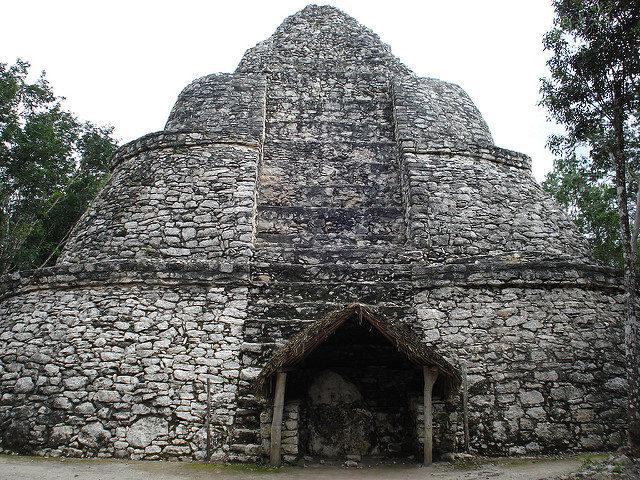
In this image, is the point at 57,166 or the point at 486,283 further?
the point at 57,166

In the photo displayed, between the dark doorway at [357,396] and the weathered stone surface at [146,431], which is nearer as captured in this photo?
the weathered stone surface at [146,431]

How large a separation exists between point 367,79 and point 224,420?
8888 millimetres

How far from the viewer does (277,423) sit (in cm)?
550

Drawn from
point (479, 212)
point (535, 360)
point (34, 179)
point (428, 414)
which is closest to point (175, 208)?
point (428, 414)

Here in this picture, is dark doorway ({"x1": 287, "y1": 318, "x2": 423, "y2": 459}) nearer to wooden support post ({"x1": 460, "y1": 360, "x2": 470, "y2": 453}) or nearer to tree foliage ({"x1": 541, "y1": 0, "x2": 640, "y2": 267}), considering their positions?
wooden support post ({"x1": 460, "y1": 360, "x2": 470, "y2": 453})

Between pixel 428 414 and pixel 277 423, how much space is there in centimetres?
192

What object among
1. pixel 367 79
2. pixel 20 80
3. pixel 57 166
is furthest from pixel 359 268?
pixel 20 80

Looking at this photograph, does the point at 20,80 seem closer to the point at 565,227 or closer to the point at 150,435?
the point at 150,435

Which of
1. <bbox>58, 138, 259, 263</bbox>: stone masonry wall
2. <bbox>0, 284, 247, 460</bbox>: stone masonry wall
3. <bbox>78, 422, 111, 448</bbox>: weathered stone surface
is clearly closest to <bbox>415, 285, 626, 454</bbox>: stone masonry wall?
Result: <bbox>0, 284, 247, 460</bbox>: stone masonry wall

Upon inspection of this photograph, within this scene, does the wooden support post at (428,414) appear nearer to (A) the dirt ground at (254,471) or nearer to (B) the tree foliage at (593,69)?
(A) the dirt ground at (254,471)

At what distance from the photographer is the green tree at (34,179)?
14523 mm

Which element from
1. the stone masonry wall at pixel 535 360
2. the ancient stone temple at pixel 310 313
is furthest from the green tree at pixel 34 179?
the stone masonry wall at pixel 535 360

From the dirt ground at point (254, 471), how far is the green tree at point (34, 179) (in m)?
10.8

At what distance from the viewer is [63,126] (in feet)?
53.9
